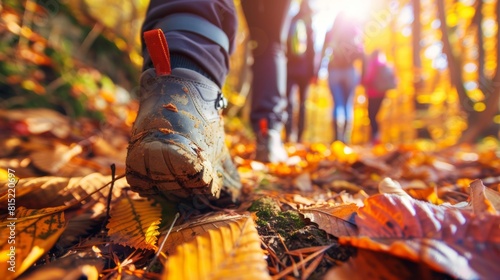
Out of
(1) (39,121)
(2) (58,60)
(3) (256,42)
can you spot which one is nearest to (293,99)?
(3) (256,42)

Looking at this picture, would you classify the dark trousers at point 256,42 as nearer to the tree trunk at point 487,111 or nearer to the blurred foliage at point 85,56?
the blurred foliage at point 85,56

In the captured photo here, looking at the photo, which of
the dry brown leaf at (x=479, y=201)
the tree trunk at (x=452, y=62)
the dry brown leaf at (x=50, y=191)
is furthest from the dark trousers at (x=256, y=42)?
the tree trunk at (x=452, y=62)

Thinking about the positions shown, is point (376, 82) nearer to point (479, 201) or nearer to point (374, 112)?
point (374, 112)

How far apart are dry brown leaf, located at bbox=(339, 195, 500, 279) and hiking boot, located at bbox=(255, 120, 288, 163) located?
1.26 m

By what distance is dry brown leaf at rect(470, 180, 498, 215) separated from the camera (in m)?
0.57

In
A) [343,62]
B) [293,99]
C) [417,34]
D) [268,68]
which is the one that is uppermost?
[417,34]

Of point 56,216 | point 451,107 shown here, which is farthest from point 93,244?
point 451,107

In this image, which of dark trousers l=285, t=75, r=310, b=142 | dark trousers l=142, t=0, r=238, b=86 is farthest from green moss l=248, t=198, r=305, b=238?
dark trousers l=285, t=75, r=310, b=142

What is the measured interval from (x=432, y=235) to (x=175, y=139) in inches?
23.7

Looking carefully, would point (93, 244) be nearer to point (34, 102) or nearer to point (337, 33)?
Result: point (34, 102)

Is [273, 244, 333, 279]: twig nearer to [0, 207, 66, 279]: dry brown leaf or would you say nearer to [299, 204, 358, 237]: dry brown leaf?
[299, 204, 358, 237]: dry brown leaf

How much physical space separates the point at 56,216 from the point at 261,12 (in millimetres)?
1713

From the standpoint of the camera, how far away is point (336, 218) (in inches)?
26.9

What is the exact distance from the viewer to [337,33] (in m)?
4.07
